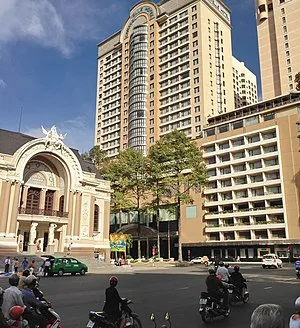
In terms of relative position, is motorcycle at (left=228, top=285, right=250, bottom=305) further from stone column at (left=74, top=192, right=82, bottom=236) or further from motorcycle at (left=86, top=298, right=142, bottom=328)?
stone column at (left=74, top=192, right=82, bottom=236)

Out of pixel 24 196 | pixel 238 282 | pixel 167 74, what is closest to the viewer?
pixel 238 282

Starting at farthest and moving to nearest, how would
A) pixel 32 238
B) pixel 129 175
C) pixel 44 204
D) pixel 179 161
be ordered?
pixel 129 175 < pixel 179 161 < pixel 44 204 < pixel 32 238

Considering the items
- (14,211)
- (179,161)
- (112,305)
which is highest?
(179,161)

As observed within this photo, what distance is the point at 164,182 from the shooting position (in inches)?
1887

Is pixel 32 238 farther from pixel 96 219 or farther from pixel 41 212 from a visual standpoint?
pixel 96 219

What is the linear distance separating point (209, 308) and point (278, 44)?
87442 millimetres

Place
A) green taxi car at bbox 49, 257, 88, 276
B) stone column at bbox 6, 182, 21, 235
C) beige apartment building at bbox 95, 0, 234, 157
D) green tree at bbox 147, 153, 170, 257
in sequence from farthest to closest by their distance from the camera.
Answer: beige apartment building at bbox 95, 0, 234, 157, green tree at bbox 147, 153, 170, 257, stone column at bbox 6, 182, 21, 235, green taxi car at bbox 49, 257, 88, 276

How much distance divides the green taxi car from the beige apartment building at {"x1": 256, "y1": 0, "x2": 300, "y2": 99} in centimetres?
6885

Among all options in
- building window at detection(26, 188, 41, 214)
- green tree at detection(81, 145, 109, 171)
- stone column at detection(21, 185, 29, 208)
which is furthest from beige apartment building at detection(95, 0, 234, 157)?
stone column at detection(21, 185, 29, 208)

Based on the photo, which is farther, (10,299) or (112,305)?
(112,305)

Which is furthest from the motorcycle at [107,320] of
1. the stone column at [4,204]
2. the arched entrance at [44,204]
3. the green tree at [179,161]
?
the green tree at [179,161]

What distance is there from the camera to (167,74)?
91562 mm

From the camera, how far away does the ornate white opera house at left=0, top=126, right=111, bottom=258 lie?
126 feet

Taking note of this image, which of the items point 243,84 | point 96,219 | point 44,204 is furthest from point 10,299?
point 243,84
